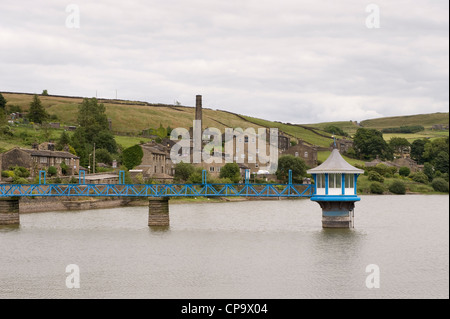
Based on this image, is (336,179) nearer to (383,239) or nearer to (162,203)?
(383,239)

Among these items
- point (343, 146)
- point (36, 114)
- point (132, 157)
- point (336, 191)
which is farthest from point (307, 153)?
point (336, 191)

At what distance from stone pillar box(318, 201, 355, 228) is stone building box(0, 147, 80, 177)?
49.8 m

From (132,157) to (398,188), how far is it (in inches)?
1887

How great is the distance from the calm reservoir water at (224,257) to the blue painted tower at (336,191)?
5.36 feet

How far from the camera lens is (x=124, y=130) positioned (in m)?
176

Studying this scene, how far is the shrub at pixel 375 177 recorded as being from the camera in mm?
127675

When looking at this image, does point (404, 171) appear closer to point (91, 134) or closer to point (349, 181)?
point (91, 134)

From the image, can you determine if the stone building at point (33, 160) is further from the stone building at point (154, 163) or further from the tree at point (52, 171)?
the stone building at point (154, 163)

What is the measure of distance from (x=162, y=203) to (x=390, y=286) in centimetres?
3316

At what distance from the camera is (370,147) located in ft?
544

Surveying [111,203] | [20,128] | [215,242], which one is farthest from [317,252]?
[20,128]

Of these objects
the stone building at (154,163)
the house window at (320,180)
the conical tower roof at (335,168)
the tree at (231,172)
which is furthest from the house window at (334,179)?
the tree at (231,172)

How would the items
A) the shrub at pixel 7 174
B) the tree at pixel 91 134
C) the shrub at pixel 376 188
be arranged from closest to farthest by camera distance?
the shrub at pixel 7 174 → the tree at pixel 91 134 → the shrub at pixel 376 188

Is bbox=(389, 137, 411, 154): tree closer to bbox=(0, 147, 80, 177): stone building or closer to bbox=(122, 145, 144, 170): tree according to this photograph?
bbox=(122, 145, 144, 170): tree
